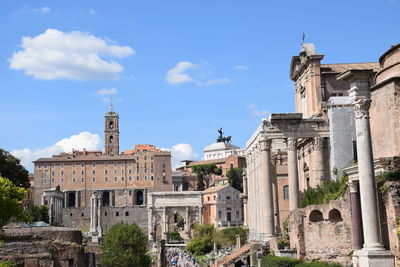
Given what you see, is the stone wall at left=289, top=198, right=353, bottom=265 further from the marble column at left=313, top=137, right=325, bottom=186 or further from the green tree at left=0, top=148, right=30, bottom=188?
the green tree at left=0, top=148, right=30, bottom=188

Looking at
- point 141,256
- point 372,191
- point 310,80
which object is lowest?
point 141,256

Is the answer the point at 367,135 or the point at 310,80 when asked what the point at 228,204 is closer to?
the point at 310,80

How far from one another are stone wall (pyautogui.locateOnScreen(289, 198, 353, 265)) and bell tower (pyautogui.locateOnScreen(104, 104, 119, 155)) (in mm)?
78168

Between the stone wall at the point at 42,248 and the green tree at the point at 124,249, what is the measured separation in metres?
6.31

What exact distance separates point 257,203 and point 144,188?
57637 mm

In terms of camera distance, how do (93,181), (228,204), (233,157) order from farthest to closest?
(233,157), (93,181), (228,204)

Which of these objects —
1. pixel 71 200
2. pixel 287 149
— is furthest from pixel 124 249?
pixel 71 200

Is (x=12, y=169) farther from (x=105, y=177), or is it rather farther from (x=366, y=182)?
(x=366, y=182)

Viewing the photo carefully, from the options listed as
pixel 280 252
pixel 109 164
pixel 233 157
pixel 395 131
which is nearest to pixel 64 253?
pixel 280 252

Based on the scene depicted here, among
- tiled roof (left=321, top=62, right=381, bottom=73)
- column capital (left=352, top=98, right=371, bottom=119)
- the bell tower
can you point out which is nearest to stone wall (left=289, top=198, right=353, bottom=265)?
column capital (left=352, top=98, right=371, bottom=119)

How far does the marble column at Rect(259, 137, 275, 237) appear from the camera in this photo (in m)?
25.5

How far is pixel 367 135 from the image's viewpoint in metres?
12.6

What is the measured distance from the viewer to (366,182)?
488 inches

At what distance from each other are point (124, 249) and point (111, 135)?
67.8m
